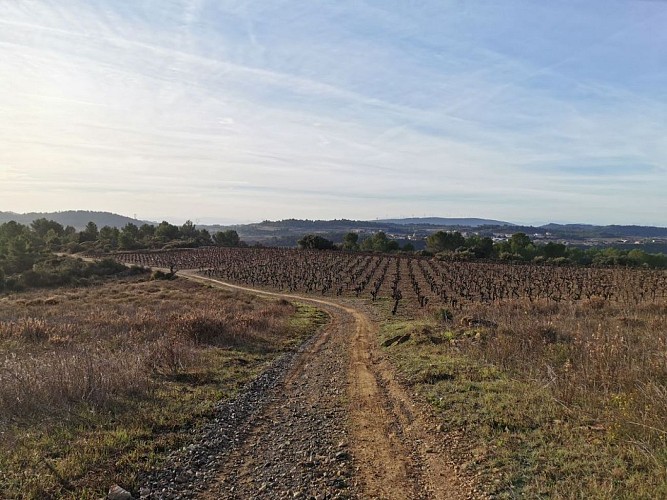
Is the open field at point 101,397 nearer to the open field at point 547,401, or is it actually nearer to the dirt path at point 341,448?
the dirt path at point 341,448

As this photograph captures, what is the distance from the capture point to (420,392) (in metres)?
9.41

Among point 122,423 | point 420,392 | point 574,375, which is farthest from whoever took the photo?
point 420,392

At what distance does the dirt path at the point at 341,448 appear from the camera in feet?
18.1

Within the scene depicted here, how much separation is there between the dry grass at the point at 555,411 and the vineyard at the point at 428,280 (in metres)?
16.3

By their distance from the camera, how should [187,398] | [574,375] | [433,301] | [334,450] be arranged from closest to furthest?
1. [334,450]
2. [574,375]
3. [187,398]
4. [433,301]

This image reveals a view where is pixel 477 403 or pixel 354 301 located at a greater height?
pixel 477 403

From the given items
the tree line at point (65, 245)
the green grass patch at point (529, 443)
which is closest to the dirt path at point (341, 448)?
the green grass patch at point (529, 443)

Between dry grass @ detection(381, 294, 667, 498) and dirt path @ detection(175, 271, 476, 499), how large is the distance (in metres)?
0.51

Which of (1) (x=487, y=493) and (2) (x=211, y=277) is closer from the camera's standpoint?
(1) (x=487, y=493)

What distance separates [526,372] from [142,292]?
119 ft

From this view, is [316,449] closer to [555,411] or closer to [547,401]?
[555,411]

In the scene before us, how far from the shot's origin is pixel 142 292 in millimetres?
39312

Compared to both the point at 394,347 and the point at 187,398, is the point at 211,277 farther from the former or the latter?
the point at 187,398

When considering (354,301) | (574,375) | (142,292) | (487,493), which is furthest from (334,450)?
(142,292)
